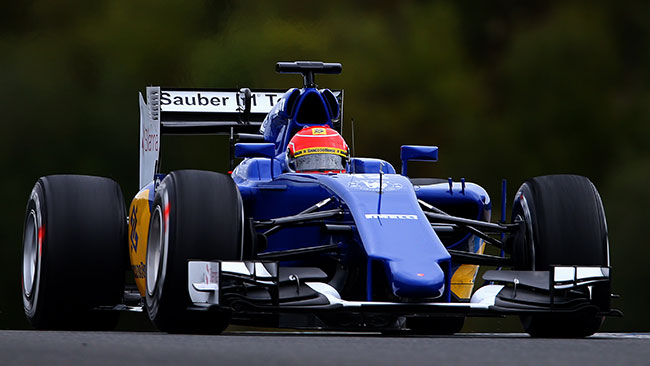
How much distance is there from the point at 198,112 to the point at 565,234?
4650 mm

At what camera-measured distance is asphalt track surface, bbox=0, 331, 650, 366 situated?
6777 millimetres

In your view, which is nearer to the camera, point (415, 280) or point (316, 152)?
point (415, 280)

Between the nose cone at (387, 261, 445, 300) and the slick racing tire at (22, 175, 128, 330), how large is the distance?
3064 millimetres

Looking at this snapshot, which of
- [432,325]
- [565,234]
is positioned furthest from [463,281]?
[565,234]

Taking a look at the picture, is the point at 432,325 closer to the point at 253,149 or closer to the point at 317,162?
the point at 317,162

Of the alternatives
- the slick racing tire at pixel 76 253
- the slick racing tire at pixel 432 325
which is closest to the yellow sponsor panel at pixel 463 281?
the slick racing tire at pixel 432 325

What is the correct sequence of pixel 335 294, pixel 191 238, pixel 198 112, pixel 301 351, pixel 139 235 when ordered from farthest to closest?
pixel 198 112 → pixel 139 235 → pixel 191 238 → pixel 335 294 → pixel 301 351

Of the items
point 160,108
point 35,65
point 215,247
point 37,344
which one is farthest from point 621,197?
point 37,344

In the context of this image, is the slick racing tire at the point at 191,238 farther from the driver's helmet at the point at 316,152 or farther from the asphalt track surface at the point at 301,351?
the driver's helmet at the point at 316,152

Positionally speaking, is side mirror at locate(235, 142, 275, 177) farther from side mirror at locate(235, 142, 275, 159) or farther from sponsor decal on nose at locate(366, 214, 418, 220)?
sponsor decal on nose at locate(366, 214, 418, 220)

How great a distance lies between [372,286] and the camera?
32.2 ft

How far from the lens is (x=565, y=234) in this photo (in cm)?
1059

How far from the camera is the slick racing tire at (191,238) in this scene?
980cm

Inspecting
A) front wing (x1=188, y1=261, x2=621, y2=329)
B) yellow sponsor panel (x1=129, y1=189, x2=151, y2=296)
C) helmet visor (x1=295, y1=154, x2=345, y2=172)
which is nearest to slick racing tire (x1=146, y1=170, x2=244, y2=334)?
front wing (x1=188, y1=261, x2=621, y2=329)
